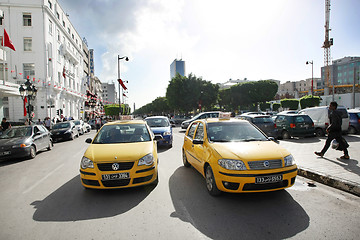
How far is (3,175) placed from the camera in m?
6.60

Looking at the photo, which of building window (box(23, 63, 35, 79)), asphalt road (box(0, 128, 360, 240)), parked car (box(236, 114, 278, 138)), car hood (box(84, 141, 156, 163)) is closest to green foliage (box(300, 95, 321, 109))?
parked car (box(236, 114, 278, 138))

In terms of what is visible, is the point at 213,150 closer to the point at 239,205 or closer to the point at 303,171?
the point at 239,205

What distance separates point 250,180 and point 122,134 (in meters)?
3.43

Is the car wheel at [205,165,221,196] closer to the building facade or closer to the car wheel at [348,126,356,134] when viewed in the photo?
the car wheel at [348,126,356,134]

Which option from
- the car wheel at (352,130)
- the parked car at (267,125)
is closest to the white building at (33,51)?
the parked car at (267,125)

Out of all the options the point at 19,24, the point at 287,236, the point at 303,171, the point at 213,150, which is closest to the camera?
the point at 287,236

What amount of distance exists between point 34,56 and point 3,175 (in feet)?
97.4

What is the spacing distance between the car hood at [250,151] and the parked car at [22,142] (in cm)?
813

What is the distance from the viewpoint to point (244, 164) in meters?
3.82

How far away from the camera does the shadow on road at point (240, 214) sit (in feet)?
9.82

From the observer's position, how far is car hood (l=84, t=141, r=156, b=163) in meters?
4.38

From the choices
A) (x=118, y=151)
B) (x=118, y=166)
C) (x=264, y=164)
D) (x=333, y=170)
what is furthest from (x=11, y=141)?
(x=333, y=170)

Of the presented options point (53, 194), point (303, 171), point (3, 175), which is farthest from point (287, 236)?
point (3, 175)

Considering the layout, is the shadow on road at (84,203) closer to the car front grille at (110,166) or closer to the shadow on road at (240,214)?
the car front grille at (110,166)
